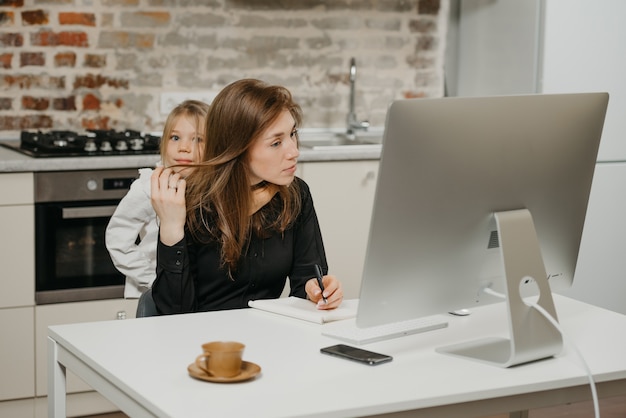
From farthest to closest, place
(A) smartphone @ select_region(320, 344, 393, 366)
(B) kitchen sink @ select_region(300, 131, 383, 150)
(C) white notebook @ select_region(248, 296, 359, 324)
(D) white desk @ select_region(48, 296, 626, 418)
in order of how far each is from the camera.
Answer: (B) kitchen sink @ select_region(300, 131, 383, 150) → (C) white notebook @ select_region(248, 296, 359, 324) → (A) smartphone @ select_region(320, 344, 393, 366) → (D) white desk @ select_region(48, 296, 626, 418)

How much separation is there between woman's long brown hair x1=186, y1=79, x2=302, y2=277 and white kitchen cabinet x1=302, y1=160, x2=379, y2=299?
143 cm

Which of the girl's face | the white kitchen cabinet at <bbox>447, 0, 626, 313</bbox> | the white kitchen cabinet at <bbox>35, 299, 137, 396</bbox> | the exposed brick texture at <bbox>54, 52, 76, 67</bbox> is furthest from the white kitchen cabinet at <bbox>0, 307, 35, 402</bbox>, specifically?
the white kitchen cabinet at <bbox>447, 0, 626, 313</bbox>

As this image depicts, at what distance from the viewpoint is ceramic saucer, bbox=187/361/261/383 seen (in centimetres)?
170

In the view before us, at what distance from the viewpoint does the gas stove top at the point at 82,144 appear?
349cm

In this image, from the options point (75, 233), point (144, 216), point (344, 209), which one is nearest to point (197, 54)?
point (344, 209)

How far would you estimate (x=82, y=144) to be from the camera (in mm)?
3588

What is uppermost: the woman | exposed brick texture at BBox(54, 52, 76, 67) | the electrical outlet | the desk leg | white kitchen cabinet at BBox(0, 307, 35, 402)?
exposed brick texture at BBox(54, 52, 76, 67)

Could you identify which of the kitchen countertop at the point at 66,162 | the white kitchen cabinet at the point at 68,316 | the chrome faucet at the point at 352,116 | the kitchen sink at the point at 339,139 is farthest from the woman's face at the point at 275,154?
the chrome faucet at the point at 352,116

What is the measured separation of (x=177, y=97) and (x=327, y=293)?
2.14m

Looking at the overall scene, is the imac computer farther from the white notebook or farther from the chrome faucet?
the chrome faucet

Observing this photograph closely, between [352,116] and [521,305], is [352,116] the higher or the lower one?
the higher one

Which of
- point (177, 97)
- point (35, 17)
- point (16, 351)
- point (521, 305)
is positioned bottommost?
point (16, 351)

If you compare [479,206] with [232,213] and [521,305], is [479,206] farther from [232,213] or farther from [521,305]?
[232,213]

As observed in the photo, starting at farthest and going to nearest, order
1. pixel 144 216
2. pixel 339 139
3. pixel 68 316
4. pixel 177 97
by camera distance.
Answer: pixel 339 139
pixel 177 97
pixel 68 316
pixel 144 216
